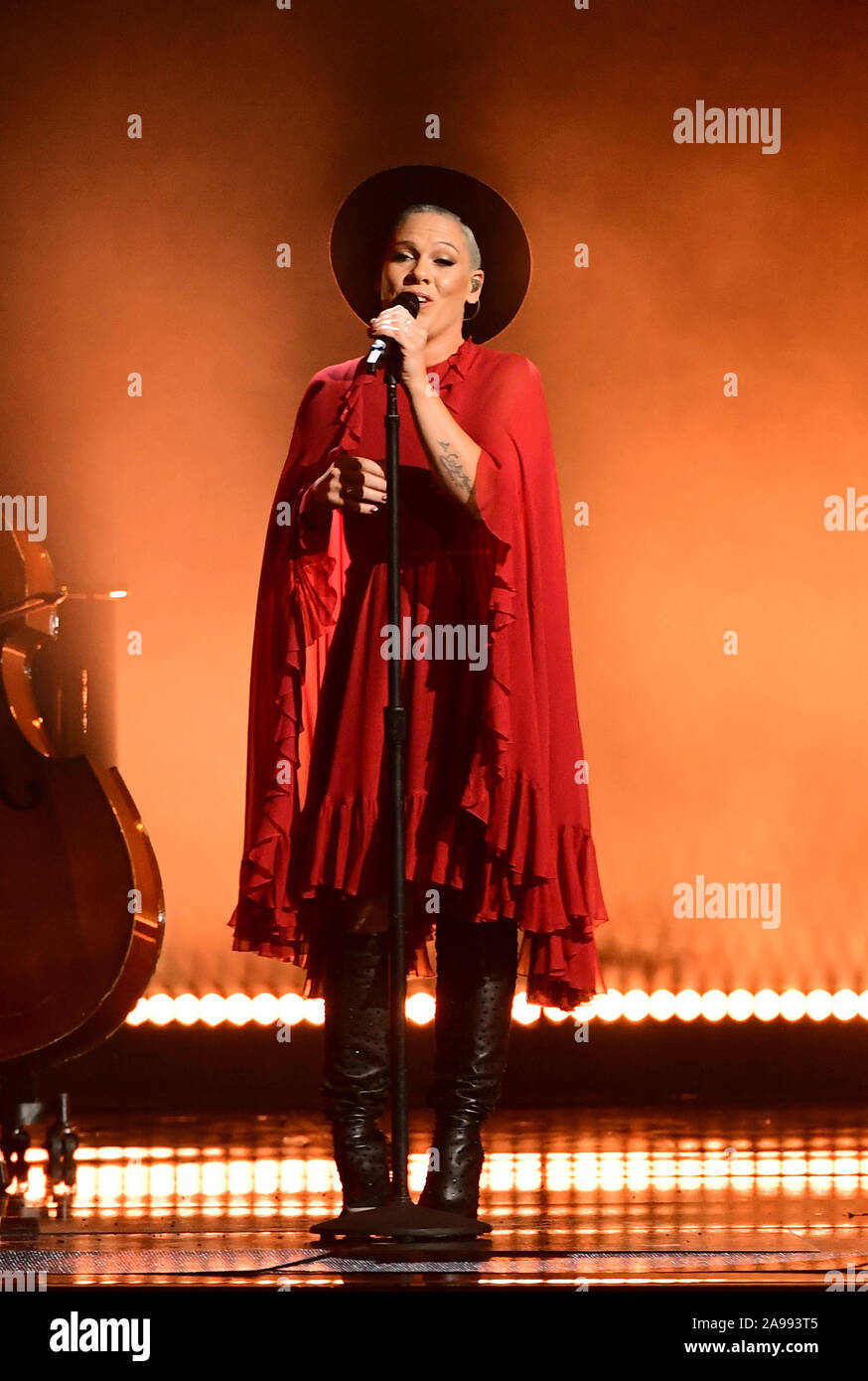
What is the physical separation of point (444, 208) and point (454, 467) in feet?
1.48

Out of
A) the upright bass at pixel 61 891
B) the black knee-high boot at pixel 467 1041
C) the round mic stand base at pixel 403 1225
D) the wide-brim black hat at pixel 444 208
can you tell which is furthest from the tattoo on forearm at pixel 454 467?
the upright bass at pixel 61 891

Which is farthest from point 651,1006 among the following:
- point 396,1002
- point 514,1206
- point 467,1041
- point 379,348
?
point 379,348

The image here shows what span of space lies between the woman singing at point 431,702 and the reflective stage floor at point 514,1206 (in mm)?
227

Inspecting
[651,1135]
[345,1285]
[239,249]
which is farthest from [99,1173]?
[239,249]

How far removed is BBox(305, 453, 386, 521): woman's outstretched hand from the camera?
90.8 inches

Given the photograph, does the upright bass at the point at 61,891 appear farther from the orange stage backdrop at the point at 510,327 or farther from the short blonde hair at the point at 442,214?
the orange stage backdrop at the point at 510,327

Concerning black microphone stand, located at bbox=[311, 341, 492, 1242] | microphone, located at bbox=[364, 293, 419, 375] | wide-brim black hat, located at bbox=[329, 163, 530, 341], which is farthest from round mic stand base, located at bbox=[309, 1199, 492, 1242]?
wide-brim black hat, located at bbox=[329, 163, 530, 341]

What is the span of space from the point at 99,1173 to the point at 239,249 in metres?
2.47

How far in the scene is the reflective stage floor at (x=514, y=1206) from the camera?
1.89 meters

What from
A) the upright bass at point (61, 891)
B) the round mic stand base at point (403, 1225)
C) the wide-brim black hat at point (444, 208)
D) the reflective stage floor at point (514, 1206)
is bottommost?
the reflective stage floor at point (514, 1206)

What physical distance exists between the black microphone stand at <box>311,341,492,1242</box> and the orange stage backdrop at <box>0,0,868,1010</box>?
7.74 ft

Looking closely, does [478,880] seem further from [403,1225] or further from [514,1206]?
[514,1206]

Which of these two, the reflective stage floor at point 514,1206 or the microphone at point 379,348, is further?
the microphone at point 379,348

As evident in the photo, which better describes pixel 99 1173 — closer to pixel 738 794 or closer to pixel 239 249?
pixel 738 794
